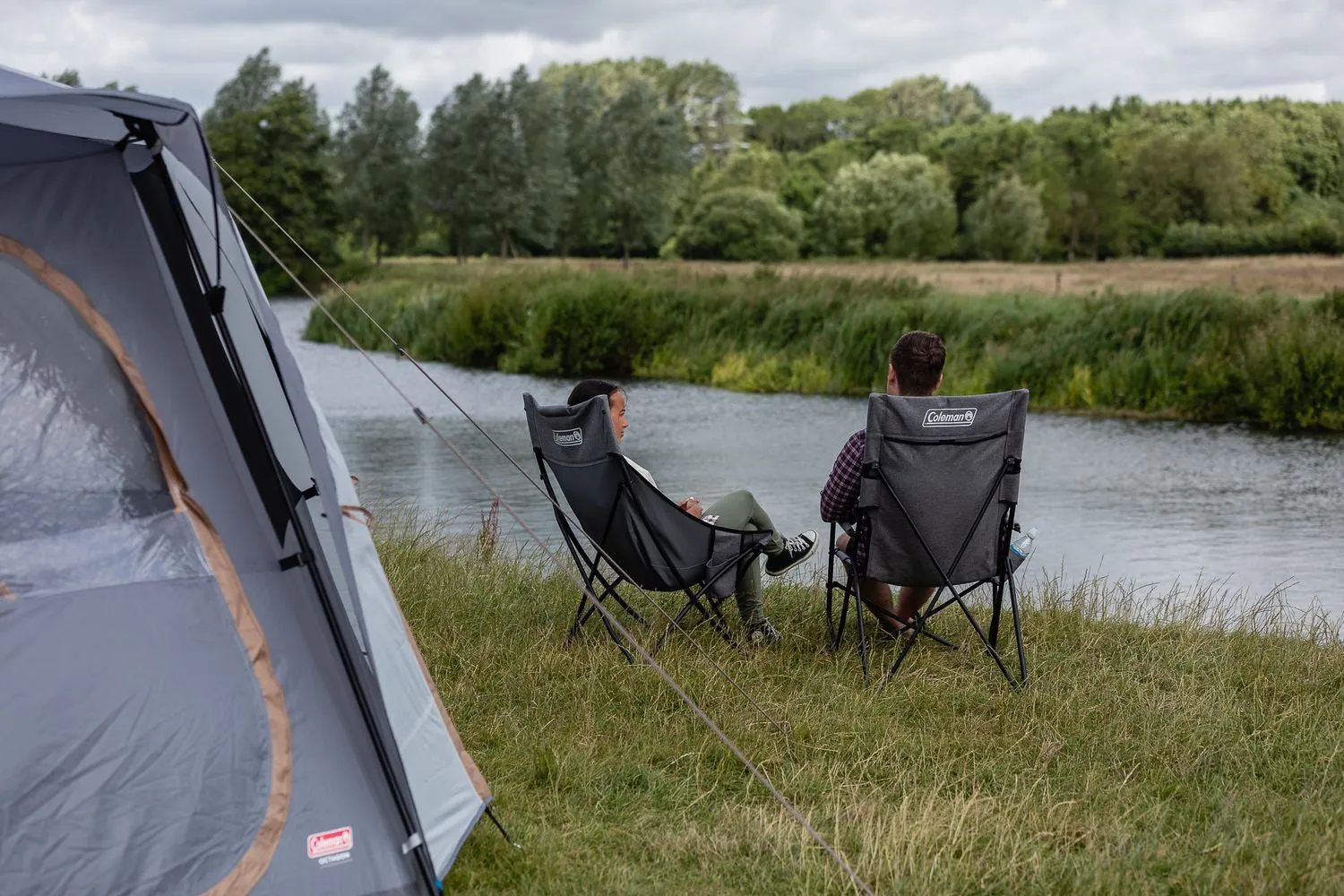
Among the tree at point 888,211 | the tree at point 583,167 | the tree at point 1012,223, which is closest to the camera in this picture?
the tree at point 1012,223

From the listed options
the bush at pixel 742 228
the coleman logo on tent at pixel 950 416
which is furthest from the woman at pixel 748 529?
the bush at pixel 742 228

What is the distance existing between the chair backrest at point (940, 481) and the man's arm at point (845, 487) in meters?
0.24

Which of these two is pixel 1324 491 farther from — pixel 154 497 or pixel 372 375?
pixel 372 375

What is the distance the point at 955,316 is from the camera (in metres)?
19.5

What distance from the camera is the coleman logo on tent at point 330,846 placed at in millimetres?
3086

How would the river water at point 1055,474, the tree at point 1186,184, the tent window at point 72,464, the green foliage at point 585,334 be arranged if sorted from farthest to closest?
the tree at point 1186,184 < the green foliage at point 585,334 < the river water at point 1055,474 < the tent window at point 72,464

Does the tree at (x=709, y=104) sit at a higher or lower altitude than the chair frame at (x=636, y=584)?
higher

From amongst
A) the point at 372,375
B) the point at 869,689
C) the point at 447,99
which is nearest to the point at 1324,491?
the point at 869,689

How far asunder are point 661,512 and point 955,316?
15435 mm

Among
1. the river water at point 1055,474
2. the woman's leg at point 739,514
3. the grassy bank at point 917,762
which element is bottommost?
the river water at point 1055,474

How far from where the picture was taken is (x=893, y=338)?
1948 cm

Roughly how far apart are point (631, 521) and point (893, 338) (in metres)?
15.2

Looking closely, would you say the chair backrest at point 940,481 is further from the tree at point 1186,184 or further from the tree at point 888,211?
the tree at point 888,211

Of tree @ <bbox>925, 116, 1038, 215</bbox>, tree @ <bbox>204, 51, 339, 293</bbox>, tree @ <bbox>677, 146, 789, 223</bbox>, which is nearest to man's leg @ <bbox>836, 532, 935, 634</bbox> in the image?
tree @ <bbox>204, 51, 339, 293</bbox>
